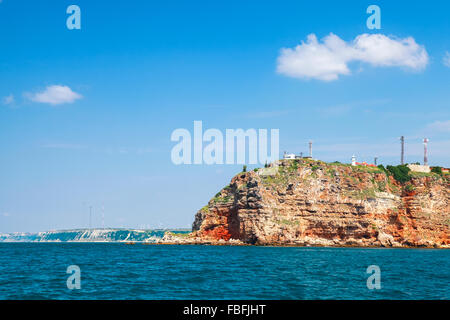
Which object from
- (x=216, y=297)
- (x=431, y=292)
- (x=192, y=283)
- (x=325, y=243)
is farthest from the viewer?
(x=325, y=243)

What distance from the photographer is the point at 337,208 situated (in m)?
122

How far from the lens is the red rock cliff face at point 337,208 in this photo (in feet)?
394

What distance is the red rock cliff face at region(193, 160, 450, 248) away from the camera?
120 meters

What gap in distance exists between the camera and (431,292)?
32.1 meters

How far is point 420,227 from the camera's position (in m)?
125

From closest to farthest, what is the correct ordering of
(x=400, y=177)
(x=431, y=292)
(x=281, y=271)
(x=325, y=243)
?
1. (x=431, y=292)
2. (x=281, y=271)
3. (x=325, y=243)
4. (x=400, y=177)

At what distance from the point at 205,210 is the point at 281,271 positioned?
92.2m

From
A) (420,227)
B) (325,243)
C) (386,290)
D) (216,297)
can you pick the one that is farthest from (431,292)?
(420,227)

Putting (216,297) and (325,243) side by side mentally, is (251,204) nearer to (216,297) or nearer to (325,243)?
(325,243)

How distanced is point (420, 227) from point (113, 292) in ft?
374

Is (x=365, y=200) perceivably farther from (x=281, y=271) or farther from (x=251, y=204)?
(x=281, y=271)
